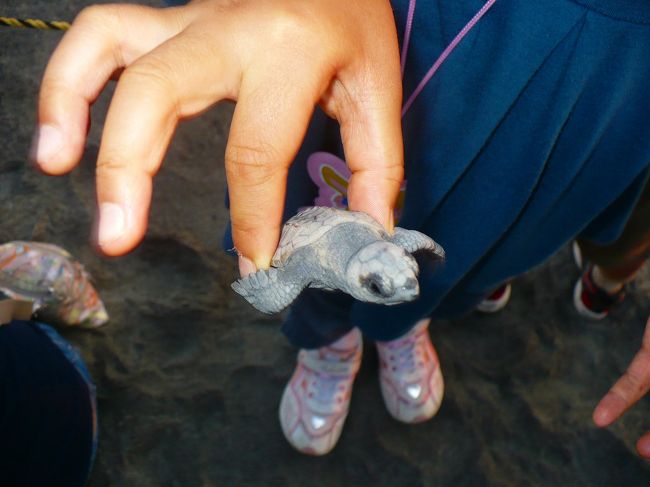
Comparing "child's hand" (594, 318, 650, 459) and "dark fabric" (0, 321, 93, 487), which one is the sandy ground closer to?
"dark fabric" (0, 321, 93, 487)

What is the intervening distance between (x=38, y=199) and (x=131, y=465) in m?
0.78

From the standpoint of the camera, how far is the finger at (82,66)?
1.72 feet

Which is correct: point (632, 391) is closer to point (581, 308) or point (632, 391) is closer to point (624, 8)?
point (624, 8)

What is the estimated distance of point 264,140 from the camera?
51 centimetres

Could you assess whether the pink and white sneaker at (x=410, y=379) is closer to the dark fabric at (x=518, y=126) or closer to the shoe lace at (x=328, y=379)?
the shoe lace at (x=328, y=379)

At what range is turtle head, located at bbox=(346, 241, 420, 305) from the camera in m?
0.59

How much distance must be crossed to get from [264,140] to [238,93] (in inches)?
2.8

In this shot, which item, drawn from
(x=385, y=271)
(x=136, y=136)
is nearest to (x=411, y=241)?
(x=385, y=271)

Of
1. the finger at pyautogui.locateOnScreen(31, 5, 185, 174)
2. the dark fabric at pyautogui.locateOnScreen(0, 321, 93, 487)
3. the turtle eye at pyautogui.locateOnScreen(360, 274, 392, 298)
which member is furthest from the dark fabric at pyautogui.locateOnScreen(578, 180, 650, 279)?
the dark fabric at pyautogui.locateOnScreen(0, 321, 93, 487)

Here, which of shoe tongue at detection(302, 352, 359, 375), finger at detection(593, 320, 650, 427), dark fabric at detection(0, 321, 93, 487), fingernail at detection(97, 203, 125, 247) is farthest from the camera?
shoe tongue at detection(302, 352, 359, 375)

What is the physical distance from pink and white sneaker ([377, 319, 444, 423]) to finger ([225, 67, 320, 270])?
91 centimetres

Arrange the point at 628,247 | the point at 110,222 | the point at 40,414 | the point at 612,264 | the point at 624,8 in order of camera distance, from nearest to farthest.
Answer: the point at 110,222 → the point at 624,8 → the point at 40,414 → the point at 628,247 → the point at 612,264

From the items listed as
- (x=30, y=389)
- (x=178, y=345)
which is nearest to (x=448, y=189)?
(x=30, y=389)

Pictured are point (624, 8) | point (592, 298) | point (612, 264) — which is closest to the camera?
point (624, 8)
